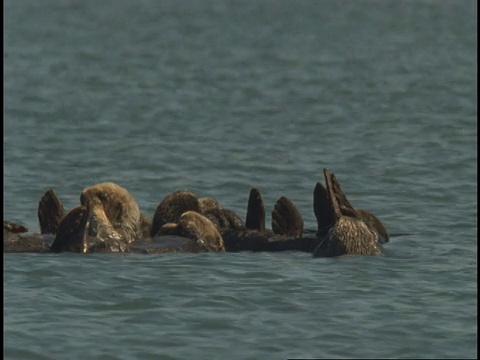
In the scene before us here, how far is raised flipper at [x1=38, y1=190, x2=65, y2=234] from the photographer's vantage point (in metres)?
14.9

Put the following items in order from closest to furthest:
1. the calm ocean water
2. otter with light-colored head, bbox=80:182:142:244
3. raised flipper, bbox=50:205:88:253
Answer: the calm ocean water < raised flipper, bbox=50:205:88:253 < otter with light-colored head, bbox=80:182:142:244

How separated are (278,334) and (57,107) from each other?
61.0ft

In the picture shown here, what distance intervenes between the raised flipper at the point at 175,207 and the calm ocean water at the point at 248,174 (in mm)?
1021

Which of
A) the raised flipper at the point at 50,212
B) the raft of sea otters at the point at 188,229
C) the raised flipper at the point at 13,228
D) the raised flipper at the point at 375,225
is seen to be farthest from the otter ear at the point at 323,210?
the raised flipper at the point at 13,228

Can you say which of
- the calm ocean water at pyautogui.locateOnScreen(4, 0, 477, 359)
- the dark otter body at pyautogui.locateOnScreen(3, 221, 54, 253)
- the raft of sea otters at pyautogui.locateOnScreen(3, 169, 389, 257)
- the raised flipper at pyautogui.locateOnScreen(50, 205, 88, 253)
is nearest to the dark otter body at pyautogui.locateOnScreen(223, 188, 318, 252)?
the raft of sea otters at pyautogui.locateOnScreen(3, 169, 389, 257)

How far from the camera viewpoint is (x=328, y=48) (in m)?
46.3

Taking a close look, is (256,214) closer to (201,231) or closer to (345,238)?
(201,231)

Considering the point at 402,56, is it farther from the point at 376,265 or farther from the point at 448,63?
the point at 376,265

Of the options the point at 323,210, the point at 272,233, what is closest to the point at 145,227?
the point at 272,233

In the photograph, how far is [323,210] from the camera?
15.0 m

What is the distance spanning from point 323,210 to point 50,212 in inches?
100

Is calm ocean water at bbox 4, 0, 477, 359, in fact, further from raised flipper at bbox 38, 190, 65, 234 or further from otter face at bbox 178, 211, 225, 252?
raised flipper at bbox 38, 190, 65, 234

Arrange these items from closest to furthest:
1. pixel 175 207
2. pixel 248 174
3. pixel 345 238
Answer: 1. pixel 345 238
2. pixel 175 207
3. pixel 248 174

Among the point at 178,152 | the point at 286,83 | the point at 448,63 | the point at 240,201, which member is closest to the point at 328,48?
the point at 448,63
